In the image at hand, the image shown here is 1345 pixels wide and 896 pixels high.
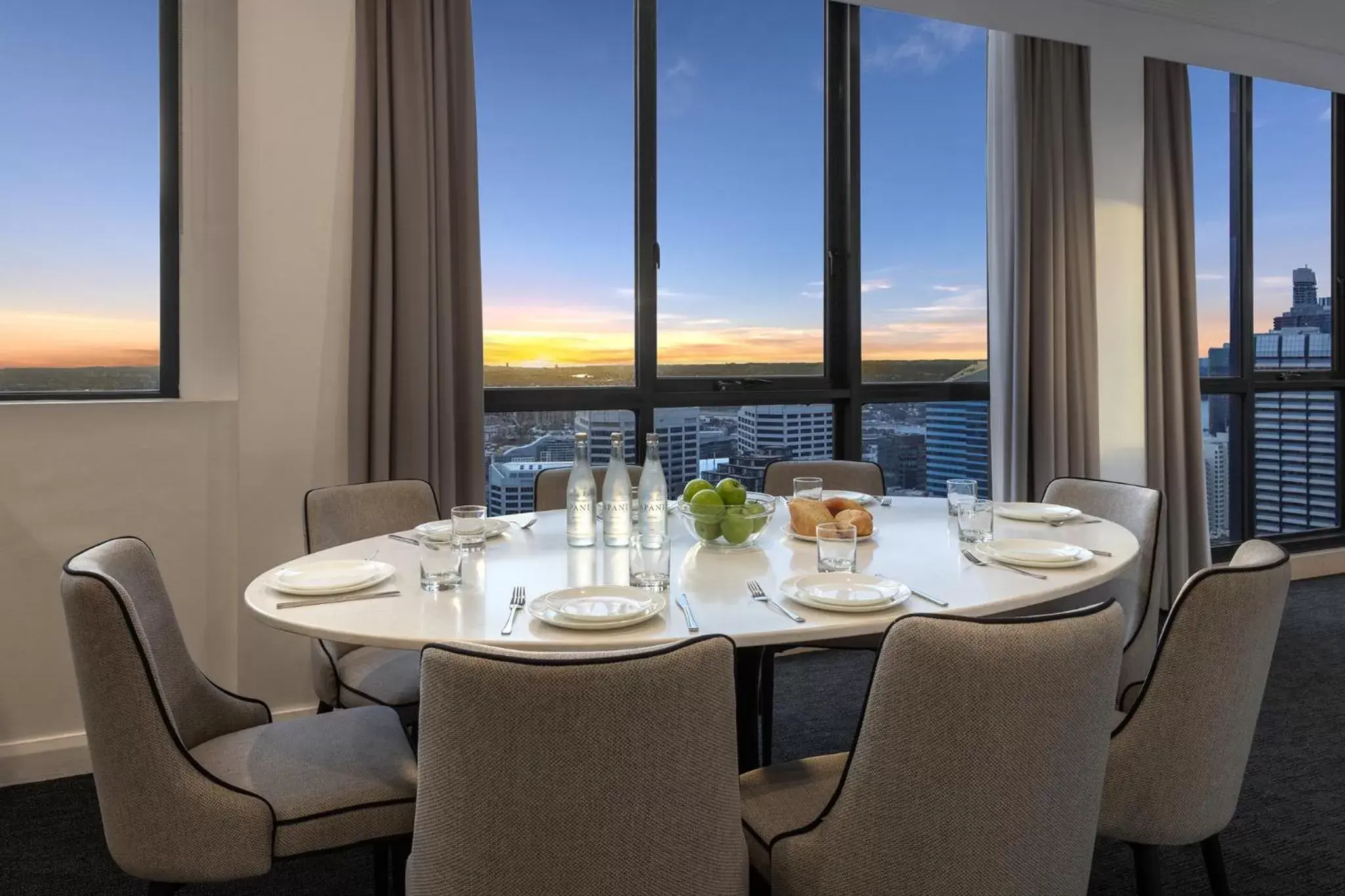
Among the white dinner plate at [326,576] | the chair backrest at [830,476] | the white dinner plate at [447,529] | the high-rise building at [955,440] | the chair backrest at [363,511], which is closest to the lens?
the white dinner plate at [326,576]

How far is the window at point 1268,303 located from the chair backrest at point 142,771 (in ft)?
17.1

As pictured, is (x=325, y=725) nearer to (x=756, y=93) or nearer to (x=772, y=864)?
(x=772, y=864)

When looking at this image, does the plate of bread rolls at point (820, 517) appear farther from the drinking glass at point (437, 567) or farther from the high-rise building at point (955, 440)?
the high-rise building at point (955, 440)

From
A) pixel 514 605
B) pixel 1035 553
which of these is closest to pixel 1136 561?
pixel 1035 553

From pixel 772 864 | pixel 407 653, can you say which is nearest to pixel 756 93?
pixel 407 653

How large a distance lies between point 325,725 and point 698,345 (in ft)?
8.18

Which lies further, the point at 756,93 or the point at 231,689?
the point at 756,93

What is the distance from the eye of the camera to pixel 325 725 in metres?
1.75

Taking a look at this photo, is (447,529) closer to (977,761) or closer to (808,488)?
(808,488)

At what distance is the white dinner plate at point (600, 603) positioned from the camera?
4.65 feet

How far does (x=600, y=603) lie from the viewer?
1506 millimetres

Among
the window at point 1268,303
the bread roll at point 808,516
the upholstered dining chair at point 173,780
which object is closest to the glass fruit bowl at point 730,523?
the bread roll at point 808,516

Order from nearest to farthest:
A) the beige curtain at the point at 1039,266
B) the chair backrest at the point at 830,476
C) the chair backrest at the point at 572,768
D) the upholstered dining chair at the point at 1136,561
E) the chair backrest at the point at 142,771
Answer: the chair backrest at the point at 572,768
the chair backrest at the point at 142,771
the upholstered dining chair at the point at 1136,561
the chair backrest at the point at 830,476
the beige curtain at the point at 1039,266

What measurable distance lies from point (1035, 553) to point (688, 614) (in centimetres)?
86
